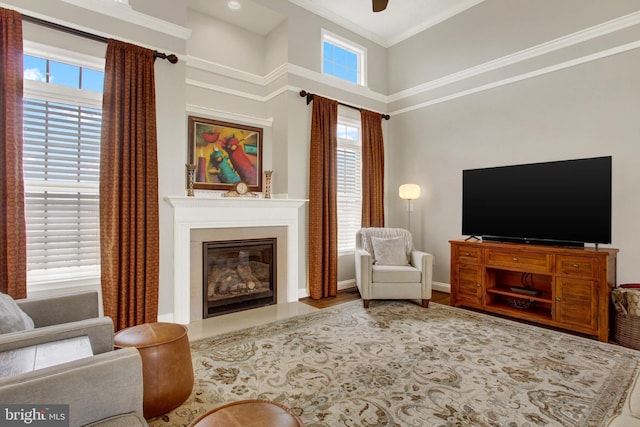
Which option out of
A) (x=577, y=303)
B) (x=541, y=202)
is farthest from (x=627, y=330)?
(x=541, y=202)

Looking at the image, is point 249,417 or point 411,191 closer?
point 249,417

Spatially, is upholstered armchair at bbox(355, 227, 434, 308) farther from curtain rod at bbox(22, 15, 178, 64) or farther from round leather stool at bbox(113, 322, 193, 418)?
curtain rod at bbox(22, 15, 178, 64)

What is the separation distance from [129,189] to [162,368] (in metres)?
1.88

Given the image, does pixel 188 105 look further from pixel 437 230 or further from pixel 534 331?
pixel 534 331

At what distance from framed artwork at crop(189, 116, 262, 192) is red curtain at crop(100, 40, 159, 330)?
31.1 inches

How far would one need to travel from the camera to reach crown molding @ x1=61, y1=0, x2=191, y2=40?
302cm

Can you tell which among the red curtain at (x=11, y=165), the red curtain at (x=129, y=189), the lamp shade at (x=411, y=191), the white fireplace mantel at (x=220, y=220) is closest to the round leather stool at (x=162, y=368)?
the red curtain at (x=129, y=189)

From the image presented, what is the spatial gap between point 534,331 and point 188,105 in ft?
15.1

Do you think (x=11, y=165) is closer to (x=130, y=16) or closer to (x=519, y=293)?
(x=130, y=16)

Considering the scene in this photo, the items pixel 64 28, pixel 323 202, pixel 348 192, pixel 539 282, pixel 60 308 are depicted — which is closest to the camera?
pixel 60 308

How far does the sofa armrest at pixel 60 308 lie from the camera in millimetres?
2115

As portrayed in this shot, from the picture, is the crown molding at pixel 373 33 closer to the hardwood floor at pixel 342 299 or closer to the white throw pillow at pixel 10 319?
the hardwood floor at pixel 342 299

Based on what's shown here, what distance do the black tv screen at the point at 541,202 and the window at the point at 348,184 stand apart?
5.36ft

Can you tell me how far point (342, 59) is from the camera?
206 inches
